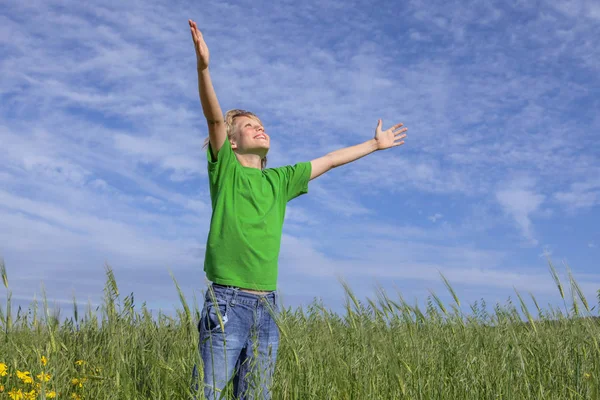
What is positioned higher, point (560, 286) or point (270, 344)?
point (560, 286)

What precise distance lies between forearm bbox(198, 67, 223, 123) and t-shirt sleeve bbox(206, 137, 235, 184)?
0.20 metres

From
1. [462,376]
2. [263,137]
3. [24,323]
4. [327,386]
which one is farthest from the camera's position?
[24,323]

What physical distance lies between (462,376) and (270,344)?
1.14 metres

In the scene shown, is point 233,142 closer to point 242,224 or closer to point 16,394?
point 242,224

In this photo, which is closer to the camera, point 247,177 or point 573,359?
point 247,177

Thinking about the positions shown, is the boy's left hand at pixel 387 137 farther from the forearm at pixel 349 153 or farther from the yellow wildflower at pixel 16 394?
the yellow wildflower at pixel 16 394

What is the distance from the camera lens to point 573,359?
11.4ft

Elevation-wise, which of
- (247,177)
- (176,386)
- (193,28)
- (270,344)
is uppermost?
(193,28)

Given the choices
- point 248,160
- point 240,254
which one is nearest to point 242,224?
point 240,254

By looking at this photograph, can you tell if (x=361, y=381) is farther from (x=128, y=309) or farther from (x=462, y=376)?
(x=128, y=309)

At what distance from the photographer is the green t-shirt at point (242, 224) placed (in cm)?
288

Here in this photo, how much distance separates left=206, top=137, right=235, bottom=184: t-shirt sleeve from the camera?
3.14 metres

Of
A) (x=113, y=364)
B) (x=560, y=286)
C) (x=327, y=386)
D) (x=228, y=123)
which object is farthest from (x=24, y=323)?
(x=560, y=286)

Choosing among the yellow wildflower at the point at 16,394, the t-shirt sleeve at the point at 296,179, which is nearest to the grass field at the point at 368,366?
the yellow wildflower at the point at 16,394
